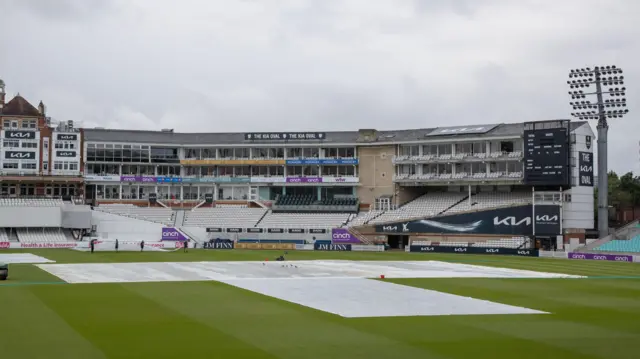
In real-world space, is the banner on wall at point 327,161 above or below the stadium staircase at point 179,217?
above

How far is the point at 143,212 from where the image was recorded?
9406cm

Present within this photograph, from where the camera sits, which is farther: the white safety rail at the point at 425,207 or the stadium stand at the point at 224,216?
the stadium stand at the point at 224,216

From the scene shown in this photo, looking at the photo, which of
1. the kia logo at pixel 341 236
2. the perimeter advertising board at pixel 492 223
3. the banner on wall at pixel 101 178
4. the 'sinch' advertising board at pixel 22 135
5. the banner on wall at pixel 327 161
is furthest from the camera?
the banner on wall at pixel 101 178

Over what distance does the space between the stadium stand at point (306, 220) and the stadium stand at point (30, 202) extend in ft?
84.5

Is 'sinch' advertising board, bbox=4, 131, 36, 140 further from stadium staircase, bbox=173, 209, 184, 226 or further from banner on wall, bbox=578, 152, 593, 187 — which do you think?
banner on wall, bbox=578, 152, 593, 187

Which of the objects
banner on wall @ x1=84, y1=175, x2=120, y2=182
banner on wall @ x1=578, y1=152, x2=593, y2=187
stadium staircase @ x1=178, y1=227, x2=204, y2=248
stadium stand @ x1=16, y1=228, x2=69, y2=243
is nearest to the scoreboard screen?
banner on wall @ x1=578, y1=152, x2=593, y2=187

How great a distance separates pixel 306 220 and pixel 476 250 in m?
24.0

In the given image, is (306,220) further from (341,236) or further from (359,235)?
(359,235)

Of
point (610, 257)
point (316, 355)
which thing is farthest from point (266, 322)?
point (610, 257)

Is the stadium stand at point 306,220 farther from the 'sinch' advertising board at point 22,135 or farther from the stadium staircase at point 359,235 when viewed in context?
the 'sinch' advertising board at point 22,135

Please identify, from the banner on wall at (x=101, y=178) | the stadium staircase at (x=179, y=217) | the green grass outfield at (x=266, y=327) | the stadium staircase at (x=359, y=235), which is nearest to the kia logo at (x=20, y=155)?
the banner on wall at (x=101, y=178)

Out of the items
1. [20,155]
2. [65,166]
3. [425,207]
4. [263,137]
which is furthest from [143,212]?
[425,207]

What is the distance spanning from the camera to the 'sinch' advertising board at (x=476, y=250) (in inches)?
2832

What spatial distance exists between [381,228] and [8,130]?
48.9m
